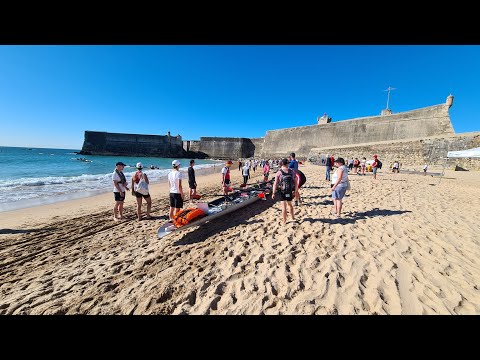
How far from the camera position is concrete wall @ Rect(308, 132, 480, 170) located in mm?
18203

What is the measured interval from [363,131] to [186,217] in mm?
40218

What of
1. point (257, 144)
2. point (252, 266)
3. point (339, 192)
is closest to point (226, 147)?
point (257, 144)

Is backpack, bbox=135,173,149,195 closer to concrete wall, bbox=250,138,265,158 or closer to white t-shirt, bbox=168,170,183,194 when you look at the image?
white t-shirt, bbox=168,170,183,194

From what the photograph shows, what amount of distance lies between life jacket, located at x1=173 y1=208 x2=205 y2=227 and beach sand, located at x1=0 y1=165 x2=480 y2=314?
1.00ft

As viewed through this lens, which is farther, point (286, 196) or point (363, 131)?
point (363, 131)

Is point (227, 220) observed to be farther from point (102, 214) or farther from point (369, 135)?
point (369, 135)

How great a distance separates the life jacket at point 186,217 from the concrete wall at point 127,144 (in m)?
68.7

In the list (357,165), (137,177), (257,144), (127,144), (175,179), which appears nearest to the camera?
(175,179)

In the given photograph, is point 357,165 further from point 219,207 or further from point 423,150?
point 219,207

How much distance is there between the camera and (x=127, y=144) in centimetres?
6506

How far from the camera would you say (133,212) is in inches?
245
